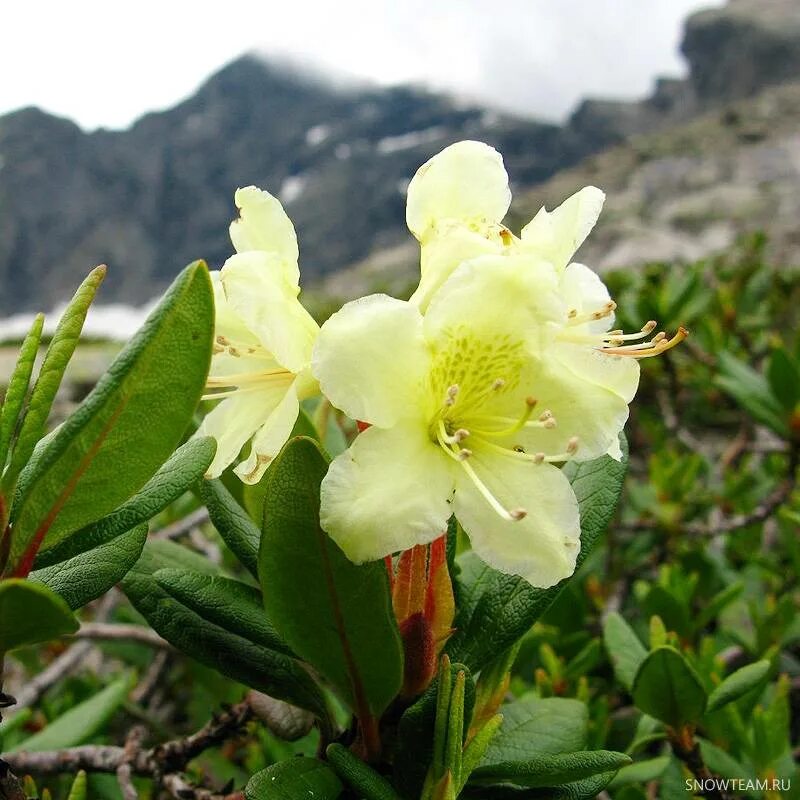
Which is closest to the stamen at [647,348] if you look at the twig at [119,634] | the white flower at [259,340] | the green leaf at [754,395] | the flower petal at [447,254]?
the flower petal at [447,254]

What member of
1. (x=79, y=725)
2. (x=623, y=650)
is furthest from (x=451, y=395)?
(x=79, y=725)

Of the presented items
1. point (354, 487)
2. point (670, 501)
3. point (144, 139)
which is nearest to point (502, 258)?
point (354, 487)

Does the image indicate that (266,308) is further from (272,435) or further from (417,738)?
(417,738)

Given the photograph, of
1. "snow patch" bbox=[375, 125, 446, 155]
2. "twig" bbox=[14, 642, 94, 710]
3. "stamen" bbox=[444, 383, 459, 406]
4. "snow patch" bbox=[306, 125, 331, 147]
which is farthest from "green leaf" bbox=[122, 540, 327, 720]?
"snow patch" bbox=[306, 125, 331, 147]

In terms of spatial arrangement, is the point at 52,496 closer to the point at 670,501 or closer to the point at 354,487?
the point at 354,487

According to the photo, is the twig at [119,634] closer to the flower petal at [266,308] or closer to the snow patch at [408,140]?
the flower petal at [266,308]

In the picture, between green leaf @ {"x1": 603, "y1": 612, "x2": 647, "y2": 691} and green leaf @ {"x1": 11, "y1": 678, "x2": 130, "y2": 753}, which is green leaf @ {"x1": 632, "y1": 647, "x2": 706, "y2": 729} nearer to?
green leaf @ {"x1": 603, "y1": 612, "x2": 647, "y2": 691}
